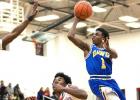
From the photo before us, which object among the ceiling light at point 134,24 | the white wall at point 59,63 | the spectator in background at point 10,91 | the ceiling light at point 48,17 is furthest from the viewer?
the ceiling light at point 134,24

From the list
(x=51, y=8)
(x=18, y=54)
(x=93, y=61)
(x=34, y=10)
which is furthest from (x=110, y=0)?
(x=34, y=10)

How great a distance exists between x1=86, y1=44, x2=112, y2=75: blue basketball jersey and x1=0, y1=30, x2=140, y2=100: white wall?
1255cm

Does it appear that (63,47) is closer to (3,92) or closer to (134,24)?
(134,24)

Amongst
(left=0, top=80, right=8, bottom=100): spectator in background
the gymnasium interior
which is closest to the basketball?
the gymnasium interior

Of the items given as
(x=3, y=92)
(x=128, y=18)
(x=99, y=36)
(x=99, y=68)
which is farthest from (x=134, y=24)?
(x=99, y=68)

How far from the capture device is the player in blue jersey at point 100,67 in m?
6.33

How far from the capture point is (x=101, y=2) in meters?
16.6

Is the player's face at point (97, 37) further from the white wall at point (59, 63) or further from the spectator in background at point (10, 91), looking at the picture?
the white wall at point (59, 63)

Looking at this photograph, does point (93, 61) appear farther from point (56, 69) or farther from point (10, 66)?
point (56, 69)

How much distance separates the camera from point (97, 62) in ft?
20.9

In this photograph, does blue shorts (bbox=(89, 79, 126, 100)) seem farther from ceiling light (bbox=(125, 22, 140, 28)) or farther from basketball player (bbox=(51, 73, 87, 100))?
ceiling light (bbox=(125, 22, 140, 28))

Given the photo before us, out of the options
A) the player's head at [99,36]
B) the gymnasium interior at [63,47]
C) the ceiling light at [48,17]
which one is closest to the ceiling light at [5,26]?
the gymnasium interior at [63,47]

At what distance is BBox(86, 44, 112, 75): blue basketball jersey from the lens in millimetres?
6375

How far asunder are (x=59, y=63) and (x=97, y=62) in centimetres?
1538
